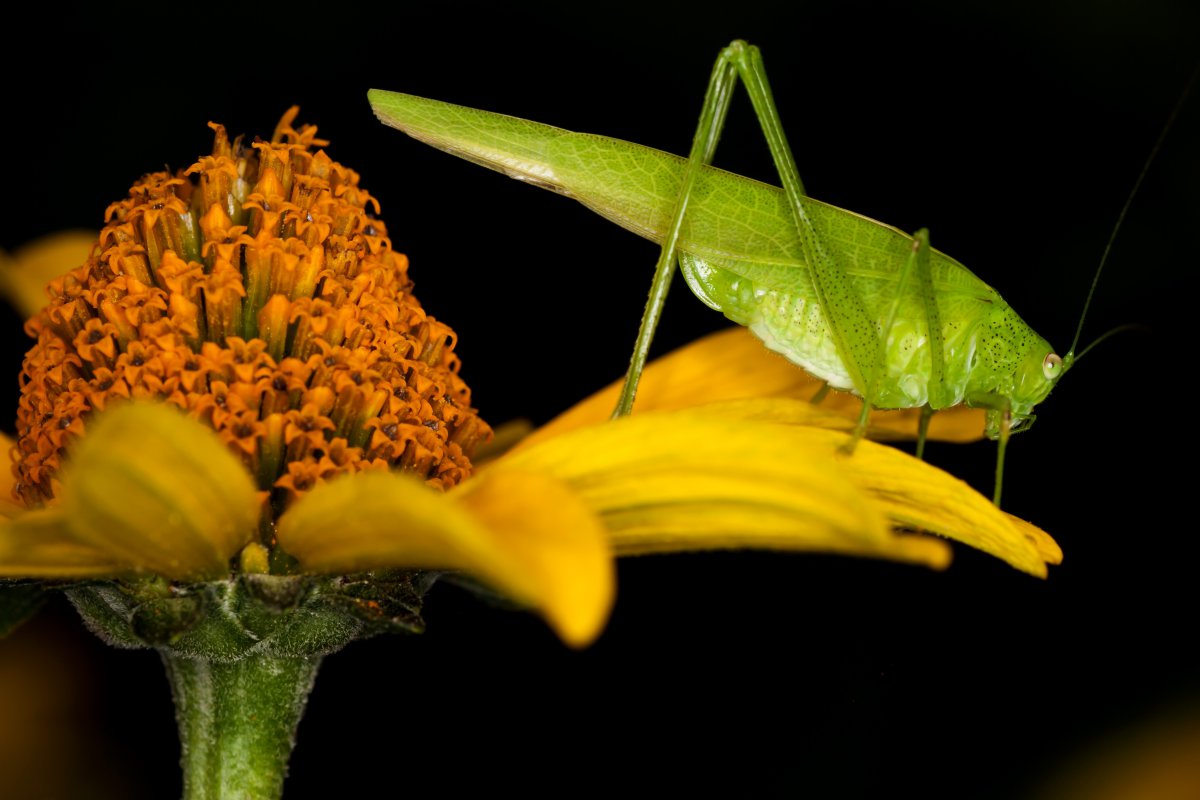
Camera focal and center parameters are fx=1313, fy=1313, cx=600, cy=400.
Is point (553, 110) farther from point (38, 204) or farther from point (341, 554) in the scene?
point (341, 554)

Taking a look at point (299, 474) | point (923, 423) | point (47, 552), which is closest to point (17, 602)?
point (47, 552)

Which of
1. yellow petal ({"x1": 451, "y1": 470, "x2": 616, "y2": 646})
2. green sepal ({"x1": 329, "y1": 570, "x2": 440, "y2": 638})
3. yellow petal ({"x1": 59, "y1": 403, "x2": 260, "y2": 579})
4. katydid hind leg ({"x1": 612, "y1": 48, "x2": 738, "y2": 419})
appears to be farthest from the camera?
katydid hind leg ({"x1": 612, "y1": 48, "x2": 738, "y2": 419})

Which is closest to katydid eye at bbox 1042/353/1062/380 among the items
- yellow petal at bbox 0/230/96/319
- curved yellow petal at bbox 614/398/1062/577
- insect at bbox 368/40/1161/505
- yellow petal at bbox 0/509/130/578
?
insect at bbox 368/40/1161/505

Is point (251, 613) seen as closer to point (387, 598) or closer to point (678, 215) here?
point (387, 598)

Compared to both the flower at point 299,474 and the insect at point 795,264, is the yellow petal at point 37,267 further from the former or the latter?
the insect at point 795,264

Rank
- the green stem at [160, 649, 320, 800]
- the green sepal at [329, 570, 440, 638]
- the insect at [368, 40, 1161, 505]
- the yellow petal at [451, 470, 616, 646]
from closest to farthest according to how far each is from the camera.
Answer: the yellow petal at [451, 470, 616, 646] → the green sepal at [329, 570, 440, 638] → the green stem at [160, 649, 320, 800] → the insect at [368, 40, 1161, 505]

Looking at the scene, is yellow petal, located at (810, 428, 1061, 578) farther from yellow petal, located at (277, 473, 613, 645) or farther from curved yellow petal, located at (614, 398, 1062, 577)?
yellow petal, located at (277, 473, 613, 645)

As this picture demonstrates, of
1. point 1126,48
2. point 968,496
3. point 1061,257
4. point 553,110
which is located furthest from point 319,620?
point 1126,48

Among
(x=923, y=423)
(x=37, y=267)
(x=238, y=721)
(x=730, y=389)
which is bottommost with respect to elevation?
(x=238, y=721)
